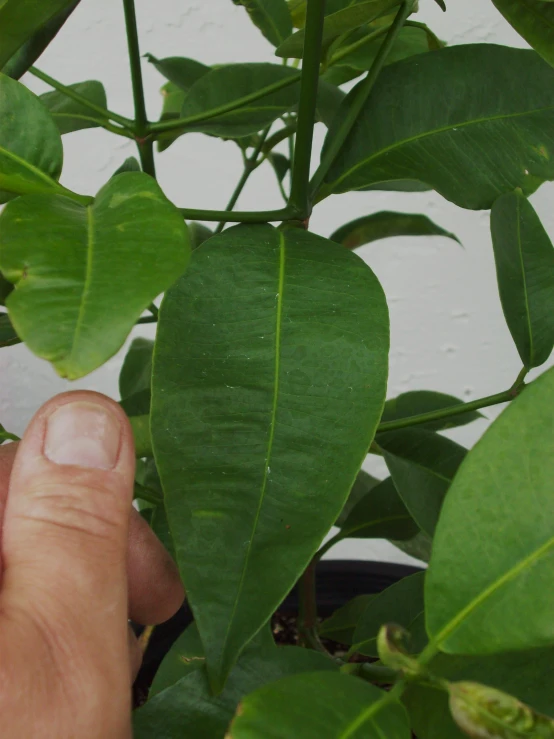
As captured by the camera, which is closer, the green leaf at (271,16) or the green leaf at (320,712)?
the green leaf at (320,712)

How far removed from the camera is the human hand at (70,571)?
293 mm

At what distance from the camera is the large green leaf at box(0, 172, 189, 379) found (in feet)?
0.68

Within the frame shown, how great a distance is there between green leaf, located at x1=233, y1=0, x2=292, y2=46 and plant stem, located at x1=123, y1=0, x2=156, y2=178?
120 millimetres

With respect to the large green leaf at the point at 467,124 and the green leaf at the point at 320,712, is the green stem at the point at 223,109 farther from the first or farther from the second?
the green leaf at the point at 320,712

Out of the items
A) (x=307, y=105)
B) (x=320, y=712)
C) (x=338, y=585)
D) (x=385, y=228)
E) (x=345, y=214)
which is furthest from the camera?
(x=345, y=214)

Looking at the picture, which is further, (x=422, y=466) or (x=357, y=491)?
(x=357, y=491)

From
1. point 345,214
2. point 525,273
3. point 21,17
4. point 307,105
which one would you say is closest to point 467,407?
point 525,273

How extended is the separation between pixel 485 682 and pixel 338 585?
458mm

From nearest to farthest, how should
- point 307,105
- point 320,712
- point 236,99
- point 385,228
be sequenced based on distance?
point 320,712
point 307,105
point 236,99
point 385,228

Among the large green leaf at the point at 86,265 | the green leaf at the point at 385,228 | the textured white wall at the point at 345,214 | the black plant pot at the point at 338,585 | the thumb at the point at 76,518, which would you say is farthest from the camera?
the textured white wall at the point at 345,214

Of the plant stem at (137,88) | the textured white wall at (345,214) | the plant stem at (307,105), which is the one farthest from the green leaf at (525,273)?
the textured white wall at (345,214)

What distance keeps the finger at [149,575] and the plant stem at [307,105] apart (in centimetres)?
26

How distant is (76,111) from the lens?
48 cm

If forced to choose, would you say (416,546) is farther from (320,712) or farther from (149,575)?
(320,712)
